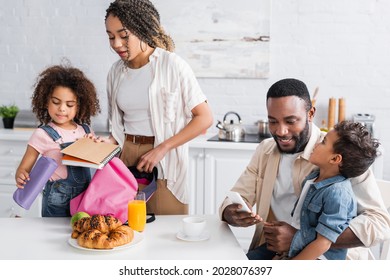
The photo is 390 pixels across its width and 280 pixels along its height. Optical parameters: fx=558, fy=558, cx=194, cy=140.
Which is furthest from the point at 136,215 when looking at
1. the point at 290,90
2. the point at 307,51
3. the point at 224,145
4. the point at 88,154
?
the point at 307,51

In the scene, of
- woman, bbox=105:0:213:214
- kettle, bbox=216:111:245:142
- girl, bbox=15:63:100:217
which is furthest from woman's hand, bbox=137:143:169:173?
kettle, bbox=216:111:245:142

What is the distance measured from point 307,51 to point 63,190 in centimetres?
255

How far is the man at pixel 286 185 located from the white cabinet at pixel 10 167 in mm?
2294

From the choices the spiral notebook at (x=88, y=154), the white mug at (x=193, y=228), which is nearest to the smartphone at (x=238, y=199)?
the white mug at (x=193, y=228)

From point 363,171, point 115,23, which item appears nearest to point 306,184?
point 363,171

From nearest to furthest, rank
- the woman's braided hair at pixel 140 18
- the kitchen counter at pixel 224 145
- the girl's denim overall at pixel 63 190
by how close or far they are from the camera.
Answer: the girl's denim overall at pixel 63 190 < the woman's braided hair at pixel 140 18 < the kitchen counter at pixel 224 145

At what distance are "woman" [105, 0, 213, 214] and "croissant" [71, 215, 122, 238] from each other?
0.54 metres

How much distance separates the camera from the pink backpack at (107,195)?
1.89m

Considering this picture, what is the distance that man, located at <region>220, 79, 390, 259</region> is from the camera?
69.9 inches

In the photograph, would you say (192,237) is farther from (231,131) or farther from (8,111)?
(8,111)

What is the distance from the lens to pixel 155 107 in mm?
2322

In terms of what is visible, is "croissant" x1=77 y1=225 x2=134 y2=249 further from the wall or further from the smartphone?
the wall

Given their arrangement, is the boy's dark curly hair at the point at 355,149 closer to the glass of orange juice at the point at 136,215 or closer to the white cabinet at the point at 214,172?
the glass of orange juice at the point at 136,215

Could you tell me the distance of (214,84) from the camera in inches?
167
